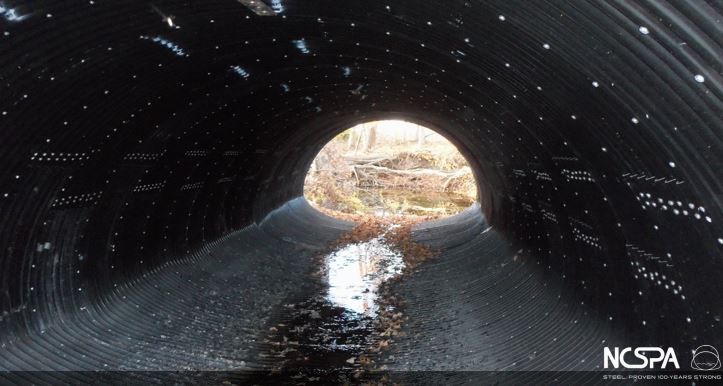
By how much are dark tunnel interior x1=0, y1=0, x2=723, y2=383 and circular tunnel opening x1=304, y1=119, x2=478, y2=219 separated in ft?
55.5

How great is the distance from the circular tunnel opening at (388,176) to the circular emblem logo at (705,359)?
22533 mm

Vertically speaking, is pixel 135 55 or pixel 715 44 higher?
pixel 135 55

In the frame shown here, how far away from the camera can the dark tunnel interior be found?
11.6 ft

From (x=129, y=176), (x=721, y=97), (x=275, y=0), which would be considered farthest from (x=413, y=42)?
(x=129, y=176)

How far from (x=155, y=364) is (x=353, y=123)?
1216 centimetres

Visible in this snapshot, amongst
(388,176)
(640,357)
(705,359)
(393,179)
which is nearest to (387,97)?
(640,357)

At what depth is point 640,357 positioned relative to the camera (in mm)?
5086

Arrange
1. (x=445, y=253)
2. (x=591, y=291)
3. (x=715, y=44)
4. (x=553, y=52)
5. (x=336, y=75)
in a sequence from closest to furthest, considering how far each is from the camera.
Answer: (x=715, y=44) → (x=553, y=52) → (x=591, y=291) → (x=336, y=75) → (x=445, y=253)

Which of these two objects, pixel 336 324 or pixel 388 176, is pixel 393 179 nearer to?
pixel 388 176

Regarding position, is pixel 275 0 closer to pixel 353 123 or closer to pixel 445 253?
pixel 445 253

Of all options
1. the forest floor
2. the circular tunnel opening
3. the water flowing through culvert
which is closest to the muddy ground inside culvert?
the water flowing through culvert

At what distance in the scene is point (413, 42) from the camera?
5898 millimetres

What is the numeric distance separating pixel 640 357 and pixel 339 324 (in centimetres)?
432

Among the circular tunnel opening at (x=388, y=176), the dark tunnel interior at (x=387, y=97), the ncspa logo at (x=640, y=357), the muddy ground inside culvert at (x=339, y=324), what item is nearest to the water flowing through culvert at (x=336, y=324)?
the muddy ground inside culvert at (x=339, y=324)
